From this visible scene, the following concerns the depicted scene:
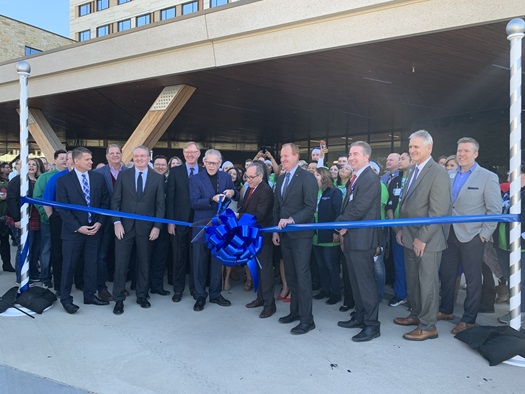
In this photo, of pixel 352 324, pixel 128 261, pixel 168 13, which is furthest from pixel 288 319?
pixel 168 13

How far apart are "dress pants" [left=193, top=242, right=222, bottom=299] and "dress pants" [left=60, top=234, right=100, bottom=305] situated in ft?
4.22

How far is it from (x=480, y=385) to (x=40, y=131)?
1497 cm

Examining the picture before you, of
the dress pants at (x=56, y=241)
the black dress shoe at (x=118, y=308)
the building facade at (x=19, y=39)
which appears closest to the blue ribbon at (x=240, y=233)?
the black dress shoe at (x=118, y=308)

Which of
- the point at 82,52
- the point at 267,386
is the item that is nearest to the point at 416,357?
the point at 267,386

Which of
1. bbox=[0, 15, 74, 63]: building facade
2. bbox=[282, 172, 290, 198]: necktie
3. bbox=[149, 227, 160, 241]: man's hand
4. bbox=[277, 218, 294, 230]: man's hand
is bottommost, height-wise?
bbox=[149, 227, 160, 241]: man's hand

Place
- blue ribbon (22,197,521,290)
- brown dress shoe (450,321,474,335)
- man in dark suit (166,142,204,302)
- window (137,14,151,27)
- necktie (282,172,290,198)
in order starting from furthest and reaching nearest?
window (137,14,151,27) → man in dark suit (166,142,204,302) → necktie (282,172,290,198) → brown dress shoe (450,321,474,335) → blue ribbon (22,197,521,290)

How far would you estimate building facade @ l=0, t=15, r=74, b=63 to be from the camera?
27422 mm

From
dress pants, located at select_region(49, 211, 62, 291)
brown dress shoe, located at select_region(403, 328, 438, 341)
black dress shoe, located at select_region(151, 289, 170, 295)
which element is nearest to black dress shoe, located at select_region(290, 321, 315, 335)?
brown dress shoe, located at select_region(403, 328, 438, 341)

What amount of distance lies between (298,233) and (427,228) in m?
1.31

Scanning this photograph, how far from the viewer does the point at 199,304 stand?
483cm

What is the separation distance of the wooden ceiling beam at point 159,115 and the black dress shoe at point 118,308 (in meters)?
6.71

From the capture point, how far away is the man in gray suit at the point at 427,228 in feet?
12.6

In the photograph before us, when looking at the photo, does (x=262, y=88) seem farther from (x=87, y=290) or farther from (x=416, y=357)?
(x=416, y=357)

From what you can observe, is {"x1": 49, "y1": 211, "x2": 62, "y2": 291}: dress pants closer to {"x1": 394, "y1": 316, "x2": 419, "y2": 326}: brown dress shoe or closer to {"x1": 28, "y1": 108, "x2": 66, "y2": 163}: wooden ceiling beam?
{"x1": 394, "y1": 316, "x2": 419, "y2": 326}: brown dress shoe
